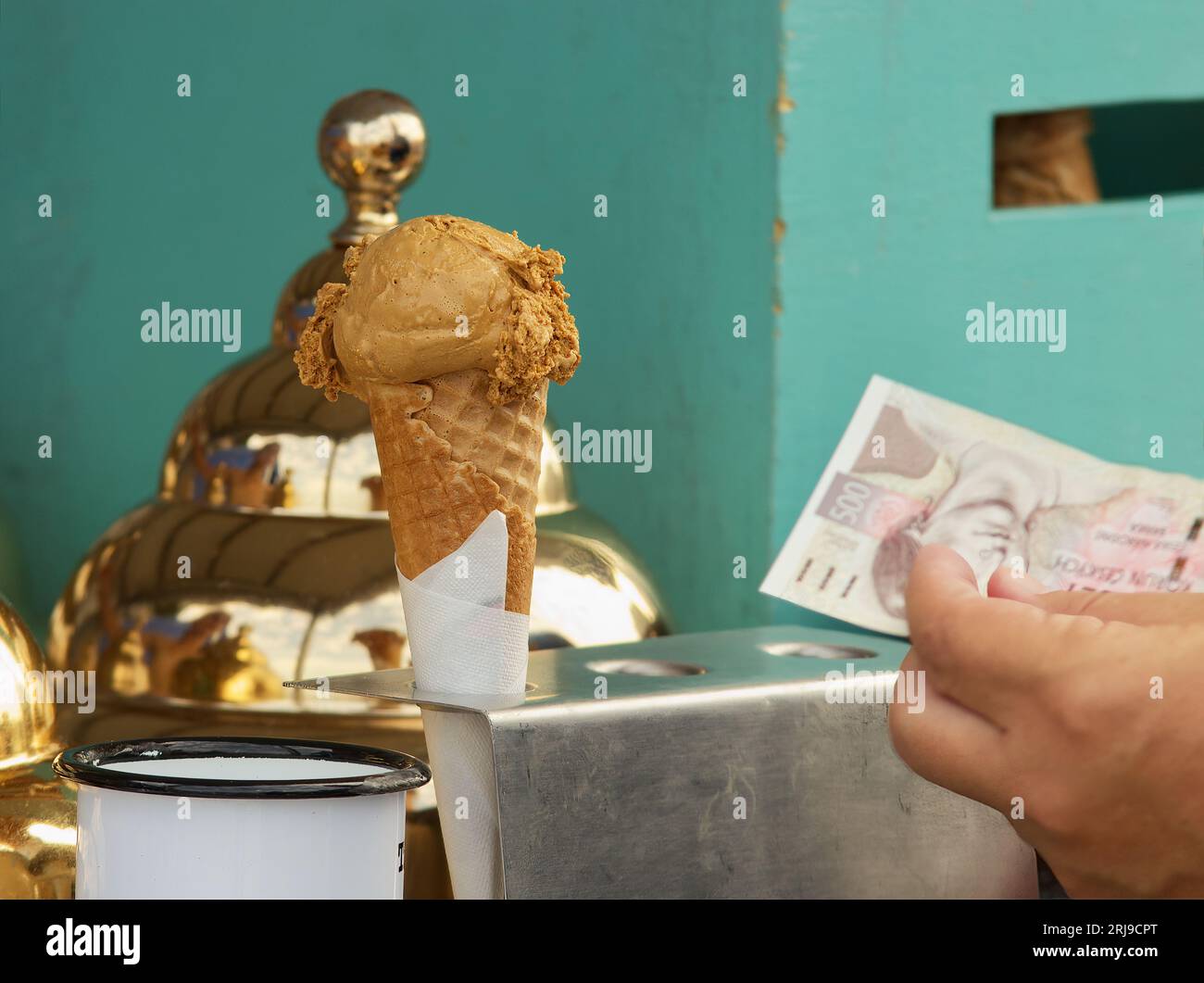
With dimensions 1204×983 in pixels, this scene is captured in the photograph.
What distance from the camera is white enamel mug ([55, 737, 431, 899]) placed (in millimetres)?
724

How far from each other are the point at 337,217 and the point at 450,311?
1442 mm

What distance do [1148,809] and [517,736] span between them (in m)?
0.37

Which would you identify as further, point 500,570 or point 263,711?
point 263,711

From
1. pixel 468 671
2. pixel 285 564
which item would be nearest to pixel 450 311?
pixel 468 671

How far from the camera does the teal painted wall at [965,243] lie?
149 cm

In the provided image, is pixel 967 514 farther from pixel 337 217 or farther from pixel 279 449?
pixel 337 217

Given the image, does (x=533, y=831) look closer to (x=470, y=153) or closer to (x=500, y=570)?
(x=500, y=570)

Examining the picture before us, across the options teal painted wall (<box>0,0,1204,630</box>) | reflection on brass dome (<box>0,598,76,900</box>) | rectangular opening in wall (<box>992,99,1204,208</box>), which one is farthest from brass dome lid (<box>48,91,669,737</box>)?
rectangular opening in wall (<box>992,99,1204,208</box>)

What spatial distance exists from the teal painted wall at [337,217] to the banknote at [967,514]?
14cm

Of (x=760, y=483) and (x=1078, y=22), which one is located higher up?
(x=1078, y=22)

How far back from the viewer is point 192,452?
143 cm

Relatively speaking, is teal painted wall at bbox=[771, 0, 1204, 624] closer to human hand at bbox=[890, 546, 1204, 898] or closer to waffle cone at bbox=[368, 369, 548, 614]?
waffle cone at bbox=[368, 369, 548, 614]

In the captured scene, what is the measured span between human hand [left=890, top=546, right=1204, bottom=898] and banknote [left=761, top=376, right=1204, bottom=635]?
60 cm
